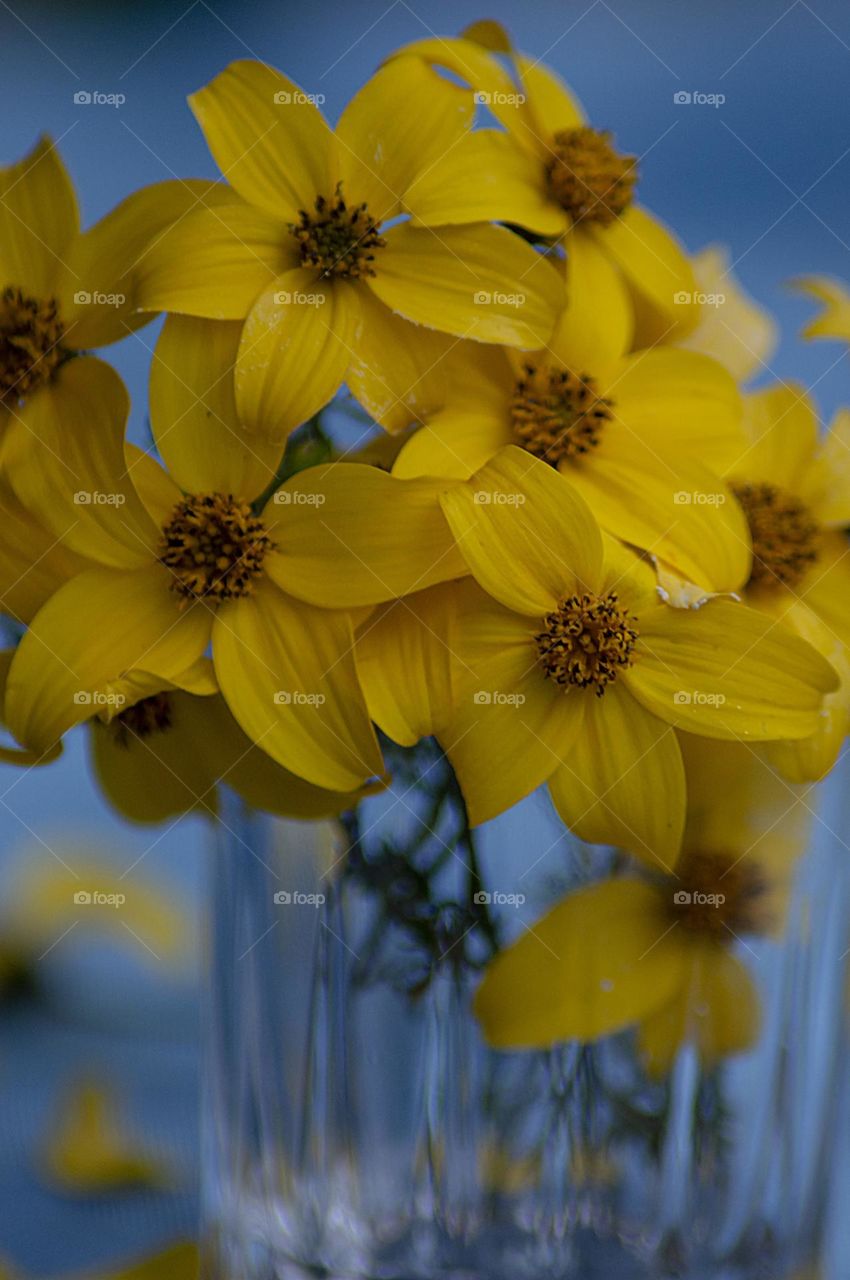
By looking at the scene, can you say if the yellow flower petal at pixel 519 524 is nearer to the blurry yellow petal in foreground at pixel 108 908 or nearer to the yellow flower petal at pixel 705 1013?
the yellow flower petal at pixel 705 1013

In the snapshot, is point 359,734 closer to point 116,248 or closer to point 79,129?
point 116,248

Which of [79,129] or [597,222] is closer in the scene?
[597,222]

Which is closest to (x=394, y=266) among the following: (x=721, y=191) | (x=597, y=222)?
(x=597, y=222)

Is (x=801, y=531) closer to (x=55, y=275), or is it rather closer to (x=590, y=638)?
(x=590, y=638)

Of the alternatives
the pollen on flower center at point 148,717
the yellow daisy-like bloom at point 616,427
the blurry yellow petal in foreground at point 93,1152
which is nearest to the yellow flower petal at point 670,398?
the yellow daisy-like bloom at point 616,427

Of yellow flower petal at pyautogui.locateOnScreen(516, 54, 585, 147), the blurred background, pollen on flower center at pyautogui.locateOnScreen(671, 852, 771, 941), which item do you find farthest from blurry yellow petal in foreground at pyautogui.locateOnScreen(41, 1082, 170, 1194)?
yellow flower petal at pyautogui.locateOnScreen(516, 54, 585, 147)

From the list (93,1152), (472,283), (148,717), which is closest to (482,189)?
(472,283)
